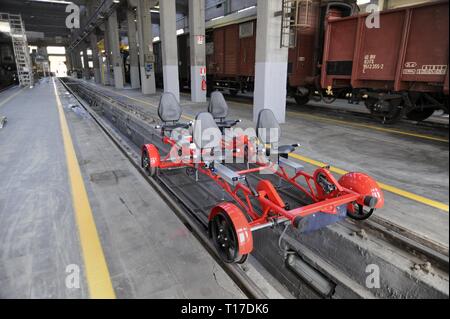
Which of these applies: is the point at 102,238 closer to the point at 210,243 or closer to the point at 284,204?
the point at 210,243

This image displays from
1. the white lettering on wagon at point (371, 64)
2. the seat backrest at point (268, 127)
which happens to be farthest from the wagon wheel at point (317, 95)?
the seat backrest at point (268, 127)

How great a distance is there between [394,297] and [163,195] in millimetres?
3268

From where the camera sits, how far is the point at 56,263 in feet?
9.00

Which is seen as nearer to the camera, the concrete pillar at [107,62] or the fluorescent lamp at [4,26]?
the fluorescent lamp at [4,26]

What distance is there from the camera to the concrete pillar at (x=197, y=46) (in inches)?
568

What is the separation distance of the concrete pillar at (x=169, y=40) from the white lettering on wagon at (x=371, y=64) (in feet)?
31.3

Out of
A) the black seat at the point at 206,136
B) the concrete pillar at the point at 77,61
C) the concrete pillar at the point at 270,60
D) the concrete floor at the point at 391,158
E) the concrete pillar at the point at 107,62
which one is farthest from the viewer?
the concrete pillar at the point at 77,61

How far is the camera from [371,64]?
319 inches

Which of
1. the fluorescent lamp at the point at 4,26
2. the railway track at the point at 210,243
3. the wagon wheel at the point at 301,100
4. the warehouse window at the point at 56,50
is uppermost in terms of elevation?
the warehouse window at the point at 56,50

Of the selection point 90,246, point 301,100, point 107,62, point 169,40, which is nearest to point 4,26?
point 107,62

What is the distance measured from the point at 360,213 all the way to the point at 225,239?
1627 millimetres

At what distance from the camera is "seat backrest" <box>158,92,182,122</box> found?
611 cm

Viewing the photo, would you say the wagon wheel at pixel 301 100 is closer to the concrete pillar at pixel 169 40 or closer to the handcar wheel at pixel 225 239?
the concrete pillar at pixel 169 40
